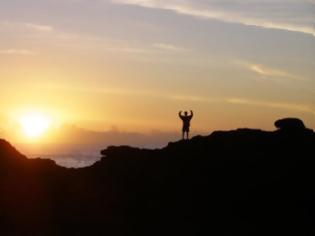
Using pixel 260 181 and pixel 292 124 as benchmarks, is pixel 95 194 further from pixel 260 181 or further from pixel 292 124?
pixel 292 124

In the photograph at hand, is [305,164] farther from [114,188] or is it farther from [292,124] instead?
[114,188]

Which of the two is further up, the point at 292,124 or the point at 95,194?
the point at 292,124

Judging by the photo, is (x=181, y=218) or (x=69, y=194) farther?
(x=69, y=194)

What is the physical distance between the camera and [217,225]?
5569 centimetres

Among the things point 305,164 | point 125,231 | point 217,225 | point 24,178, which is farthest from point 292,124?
point 24,178

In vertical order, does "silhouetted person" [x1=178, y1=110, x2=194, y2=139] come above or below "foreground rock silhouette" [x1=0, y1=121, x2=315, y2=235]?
above

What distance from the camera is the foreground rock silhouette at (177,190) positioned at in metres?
56.0

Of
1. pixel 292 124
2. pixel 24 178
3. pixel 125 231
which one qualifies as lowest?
pixel 125 231

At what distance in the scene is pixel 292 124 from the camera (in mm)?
62562

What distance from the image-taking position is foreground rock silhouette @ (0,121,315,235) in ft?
184

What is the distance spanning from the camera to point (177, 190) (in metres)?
58.1

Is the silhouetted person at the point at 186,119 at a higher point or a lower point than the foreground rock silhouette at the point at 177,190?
higher

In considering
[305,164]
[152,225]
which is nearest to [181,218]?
[152,225]

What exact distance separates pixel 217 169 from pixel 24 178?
614 inches
